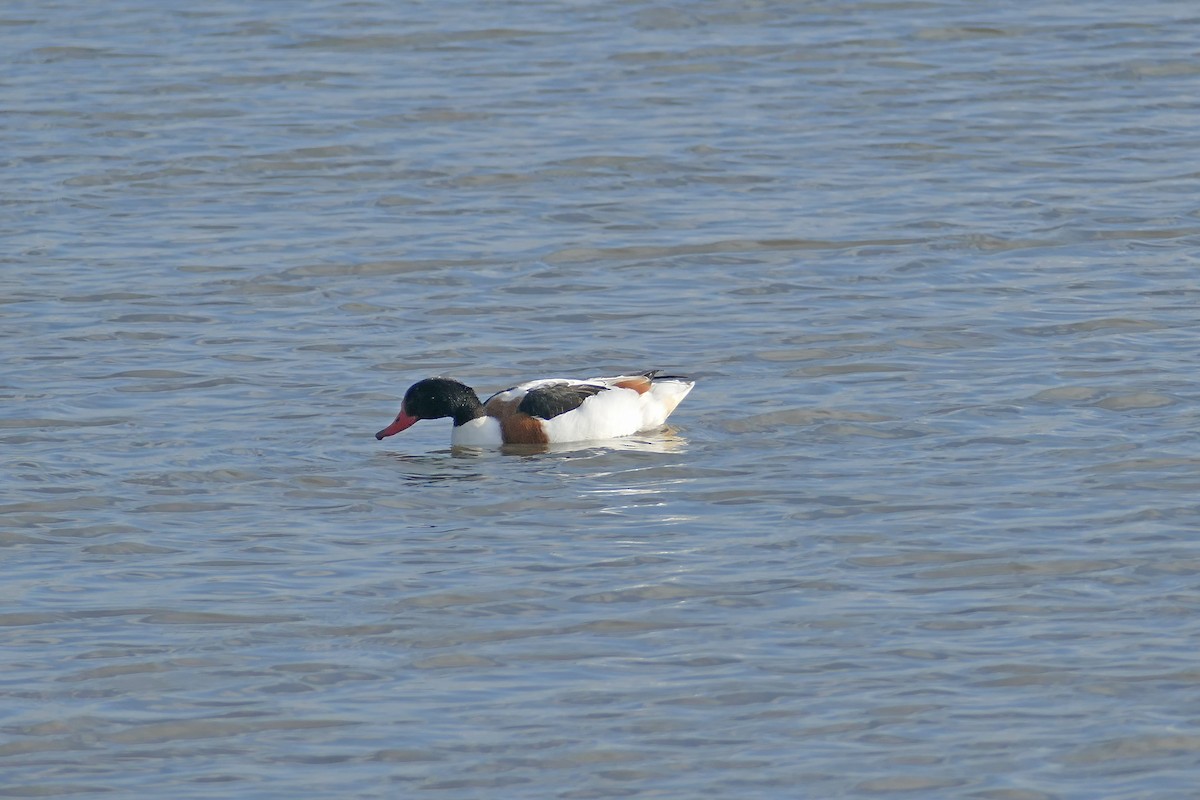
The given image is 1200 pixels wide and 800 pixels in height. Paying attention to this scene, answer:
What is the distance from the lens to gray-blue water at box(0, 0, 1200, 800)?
8922mm

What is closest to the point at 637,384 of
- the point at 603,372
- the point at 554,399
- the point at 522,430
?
the point at 554,399

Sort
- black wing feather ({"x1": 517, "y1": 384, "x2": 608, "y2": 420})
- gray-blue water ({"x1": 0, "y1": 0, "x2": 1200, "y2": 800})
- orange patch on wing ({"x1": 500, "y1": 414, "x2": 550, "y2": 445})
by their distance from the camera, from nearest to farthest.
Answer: gray-blue water ({"x1": 0, "y1": 0, "x2": 1200, "y2": 800}) → black wing feather ({"x1": 517, "y1": 384, "x2": 608, "y2": 420}) → orange patch on wing ({"x1": 500, "y1": 414, "x2": 550, "y2": 445})

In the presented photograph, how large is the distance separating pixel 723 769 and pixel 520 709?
97 centimetres

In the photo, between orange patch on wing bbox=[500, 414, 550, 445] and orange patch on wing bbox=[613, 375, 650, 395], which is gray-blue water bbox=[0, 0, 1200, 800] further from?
orange patch on wing bbox=[613, 375, 650, 395]

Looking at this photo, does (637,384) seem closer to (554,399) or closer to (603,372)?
(554,399)

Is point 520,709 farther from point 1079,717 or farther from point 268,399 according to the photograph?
point 268,399

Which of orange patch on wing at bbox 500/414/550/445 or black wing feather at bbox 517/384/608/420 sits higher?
black wing feather at bbox 517/384/608/420

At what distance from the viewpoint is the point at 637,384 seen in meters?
13.4

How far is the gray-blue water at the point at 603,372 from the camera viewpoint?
8922mm

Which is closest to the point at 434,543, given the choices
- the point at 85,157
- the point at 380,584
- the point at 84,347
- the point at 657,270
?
the point at 380,584

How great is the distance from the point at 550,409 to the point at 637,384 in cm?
54

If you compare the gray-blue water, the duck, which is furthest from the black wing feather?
the gray-blue water

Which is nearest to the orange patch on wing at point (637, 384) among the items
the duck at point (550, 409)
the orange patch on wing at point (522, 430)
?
the duck at point (550, 409)

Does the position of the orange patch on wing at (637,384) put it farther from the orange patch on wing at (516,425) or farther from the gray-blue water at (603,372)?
the orange patch on wing at (516,425)
